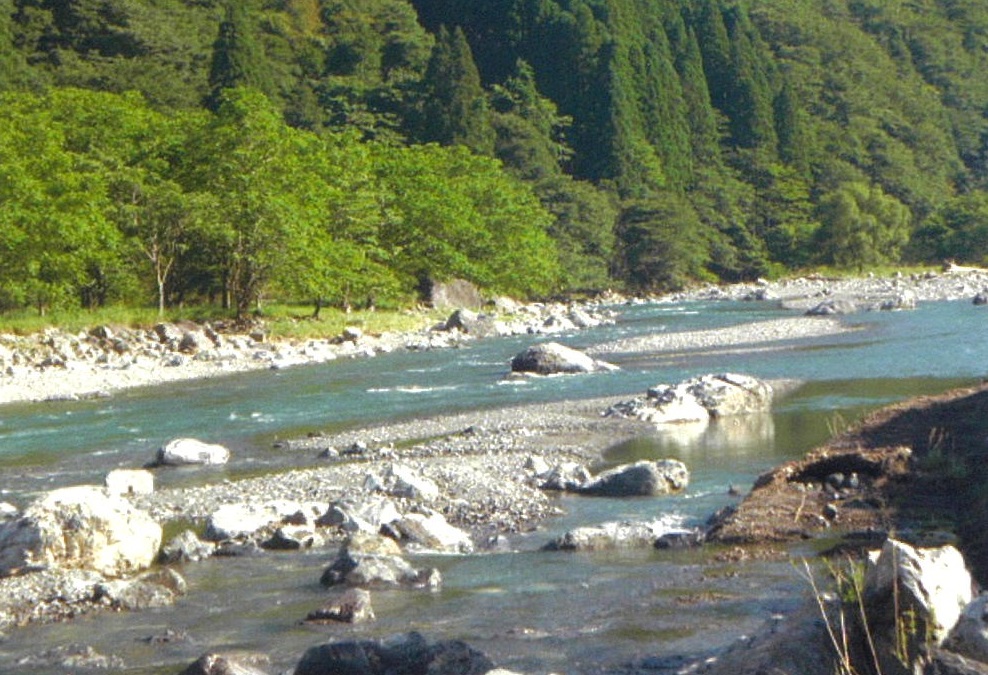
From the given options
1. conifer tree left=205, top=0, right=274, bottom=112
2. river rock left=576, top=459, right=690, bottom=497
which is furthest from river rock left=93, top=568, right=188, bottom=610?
conifer tree left=205, top=0, right=274, bottom=112

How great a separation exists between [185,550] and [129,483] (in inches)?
191

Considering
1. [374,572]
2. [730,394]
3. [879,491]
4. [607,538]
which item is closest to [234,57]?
[730,394]

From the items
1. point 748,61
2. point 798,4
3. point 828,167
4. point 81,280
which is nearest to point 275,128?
point 81,280

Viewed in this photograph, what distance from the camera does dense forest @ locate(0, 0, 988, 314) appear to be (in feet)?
169

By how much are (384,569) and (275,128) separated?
45.0m

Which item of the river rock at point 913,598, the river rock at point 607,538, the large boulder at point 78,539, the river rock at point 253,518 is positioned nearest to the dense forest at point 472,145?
the river rock at point 253,518

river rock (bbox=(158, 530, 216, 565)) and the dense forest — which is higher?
the dense forest

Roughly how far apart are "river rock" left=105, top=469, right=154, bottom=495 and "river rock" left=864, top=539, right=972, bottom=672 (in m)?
12.9

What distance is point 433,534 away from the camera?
14.9 metres

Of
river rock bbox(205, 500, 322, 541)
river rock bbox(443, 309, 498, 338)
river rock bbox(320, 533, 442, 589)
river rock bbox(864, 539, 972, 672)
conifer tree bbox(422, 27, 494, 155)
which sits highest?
conifer tree bbox(422, 27, 494, 155)

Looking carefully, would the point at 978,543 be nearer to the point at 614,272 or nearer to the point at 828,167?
the point at 614,272

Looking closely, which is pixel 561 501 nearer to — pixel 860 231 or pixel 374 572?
pixel 374 572

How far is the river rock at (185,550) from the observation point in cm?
1441

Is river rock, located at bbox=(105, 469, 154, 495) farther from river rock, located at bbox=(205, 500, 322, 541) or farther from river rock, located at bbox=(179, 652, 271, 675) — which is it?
river rock, located at bbox=(179, 652, 271, 675)
